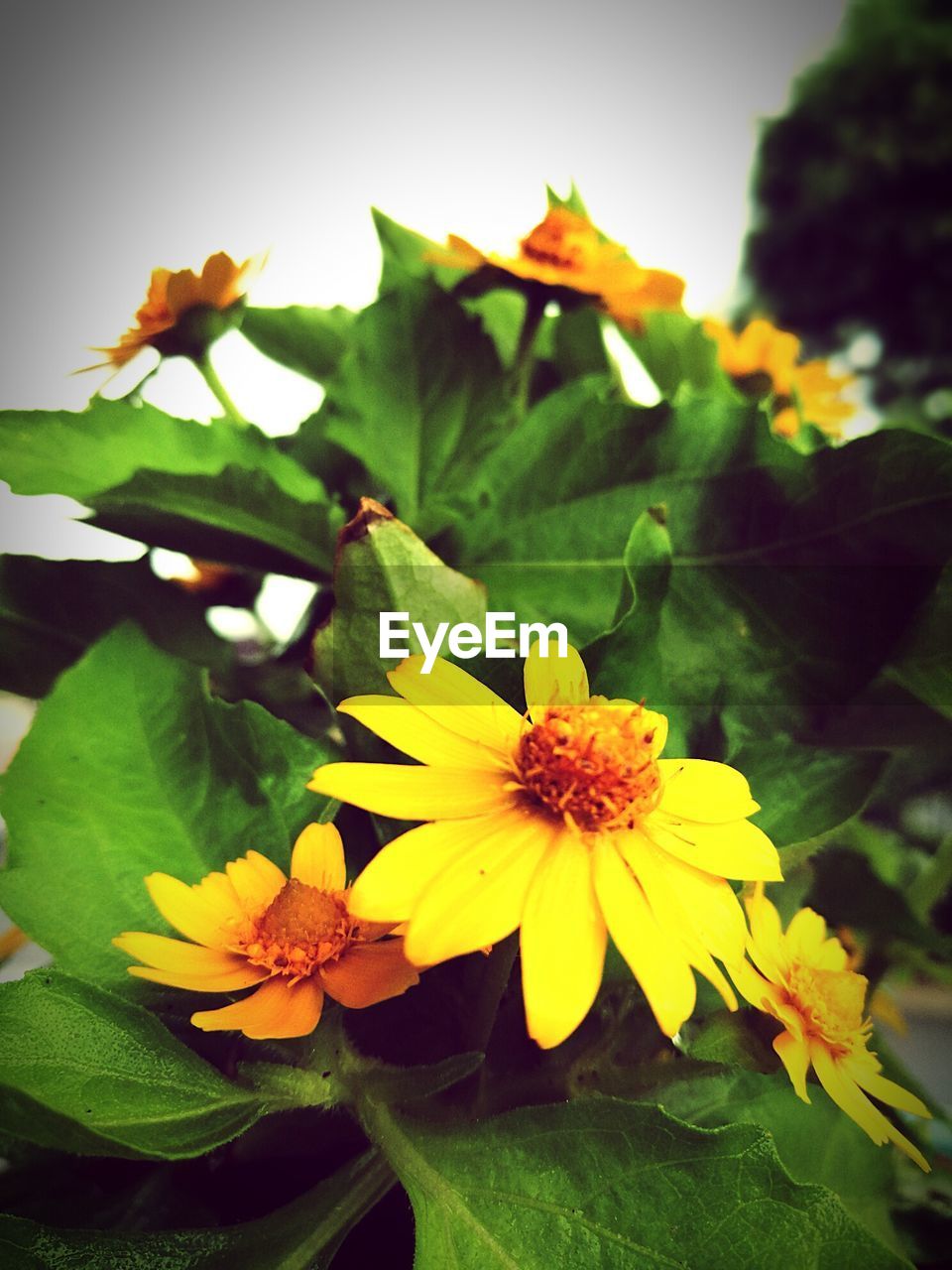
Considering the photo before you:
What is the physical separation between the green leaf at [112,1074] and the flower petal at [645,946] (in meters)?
0.06

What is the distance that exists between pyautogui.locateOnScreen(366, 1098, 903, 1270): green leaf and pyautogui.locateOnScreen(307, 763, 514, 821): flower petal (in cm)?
5

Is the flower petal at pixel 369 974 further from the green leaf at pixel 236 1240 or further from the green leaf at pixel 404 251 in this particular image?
the green leaf at pixel 404 251

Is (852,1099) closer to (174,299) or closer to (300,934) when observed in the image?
(300,934)

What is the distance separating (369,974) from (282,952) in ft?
0.04

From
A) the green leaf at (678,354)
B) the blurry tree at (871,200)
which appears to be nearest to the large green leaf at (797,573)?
the green leaf at (678,354)

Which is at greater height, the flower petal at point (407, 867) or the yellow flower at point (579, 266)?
the yellow flower at point (579, 266)

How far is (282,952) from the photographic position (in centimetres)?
14

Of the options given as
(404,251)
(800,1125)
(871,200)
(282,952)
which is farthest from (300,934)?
(871,200)

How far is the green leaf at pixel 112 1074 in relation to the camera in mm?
127

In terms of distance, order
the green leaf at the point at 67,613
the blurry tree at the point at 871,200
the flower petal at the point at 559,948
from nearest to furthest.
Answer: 1. the flower petal at the point at 559,948
2. the green leaf at the point at 67,613
3. the blurry tree at the point at 871,200

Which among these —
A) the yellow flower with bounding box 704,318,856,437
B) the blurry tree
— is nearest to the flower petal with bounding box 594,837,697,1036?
the yellow flower with bounding box 704,318,856,437

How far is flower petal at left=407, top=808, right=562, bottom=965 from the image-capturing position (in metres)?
0.11

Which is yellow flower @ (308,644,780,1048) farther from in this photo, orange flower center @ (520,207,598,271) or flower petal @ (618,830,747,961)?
orange flower center @ (520,207,598,271)

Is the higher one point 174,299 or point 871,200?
point 174,299
